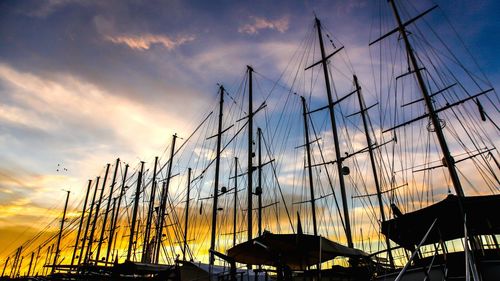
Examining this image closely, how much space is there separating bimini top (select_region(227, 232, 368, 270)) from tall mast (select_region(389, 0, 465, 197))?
20.2 ft

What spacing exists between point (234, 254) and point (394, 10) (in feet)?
69.9

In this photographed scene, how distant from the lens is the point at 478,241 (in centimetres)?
1465

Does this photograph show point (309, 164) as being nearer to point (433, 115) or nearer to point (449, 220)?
point (433, 115)

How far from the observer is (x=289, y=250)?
15562mm

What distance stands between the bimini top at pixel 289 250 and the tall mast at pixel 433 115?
20.2 ft

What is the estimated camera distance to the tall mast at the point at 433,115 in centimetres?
1445

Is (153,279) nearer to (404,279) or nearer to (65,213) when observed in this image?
(404,279)

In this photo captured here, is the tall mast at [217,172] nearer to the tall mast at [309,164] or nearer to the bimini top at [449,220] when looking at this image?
the tall mast at [309,164]

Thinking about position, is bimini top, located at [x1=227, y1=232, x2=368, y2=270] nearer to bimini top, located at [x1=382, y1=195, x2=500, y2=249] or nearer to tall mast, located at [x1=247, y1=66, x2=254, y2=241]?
bimini top, located at [x1=382, y1=195, x2=500, y2=249]

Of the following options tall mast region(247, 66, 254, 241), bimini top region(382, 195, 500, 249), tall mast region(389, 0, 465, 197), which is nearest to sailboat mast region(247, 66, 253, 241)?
tall mast region(247, 66, 254, 241)

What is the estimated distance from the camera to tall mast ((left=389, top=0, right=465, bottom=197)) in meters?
14.5

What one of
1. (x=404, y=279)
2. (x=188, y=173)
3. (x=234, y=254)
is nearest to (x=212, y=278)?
(x=234, y=254)

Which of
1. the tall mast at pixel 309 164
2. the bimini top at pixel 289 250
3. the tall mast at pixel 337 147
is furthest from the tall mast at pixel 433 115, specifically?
the tall mast at pixel 309 164

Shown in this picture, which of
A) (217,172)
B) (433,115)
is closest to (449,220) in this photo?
(433,115)
